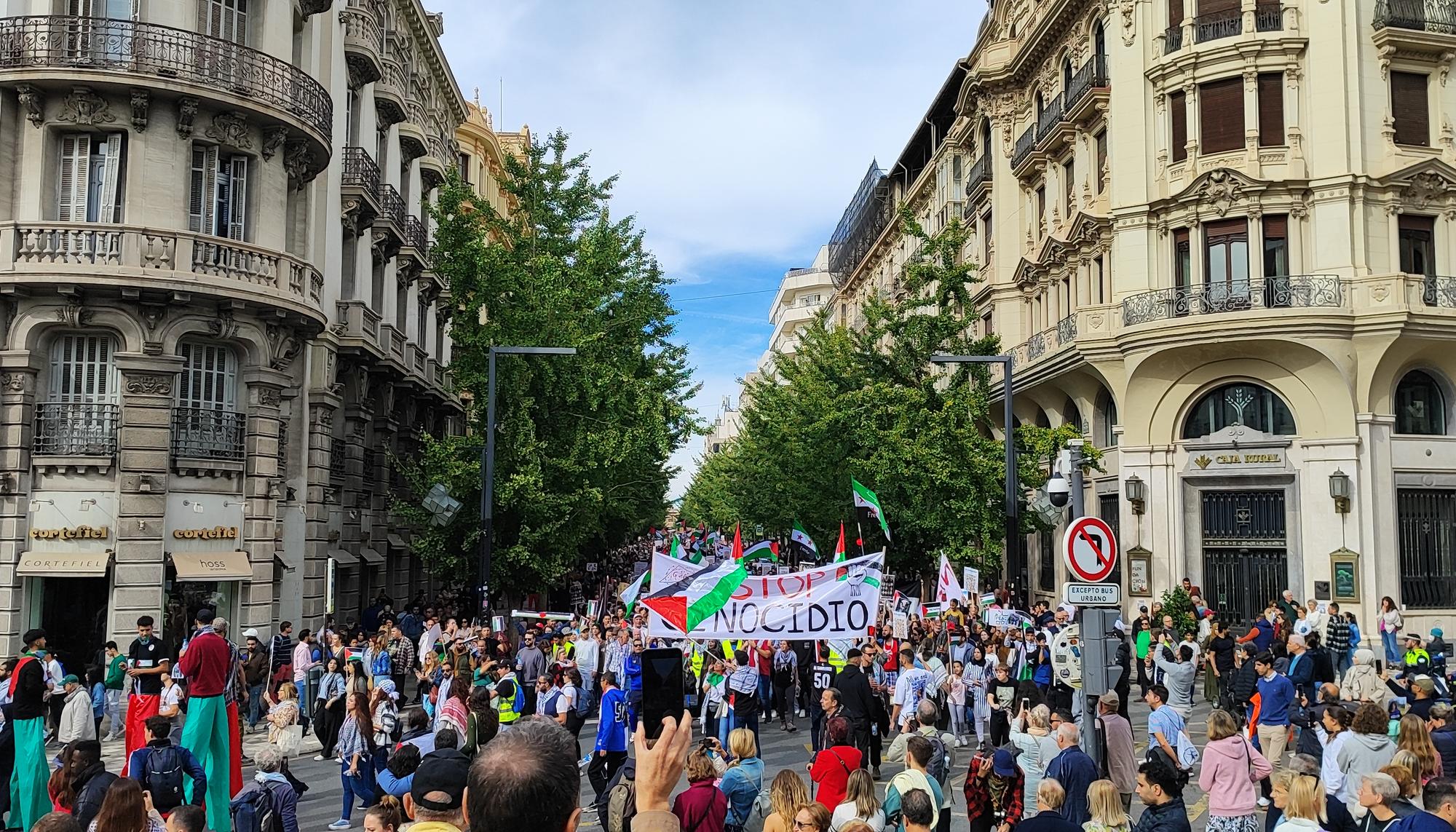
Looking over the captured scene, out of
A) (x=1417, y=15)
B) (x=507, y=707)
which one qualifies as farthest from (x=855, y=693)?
(x=1417, y=15)

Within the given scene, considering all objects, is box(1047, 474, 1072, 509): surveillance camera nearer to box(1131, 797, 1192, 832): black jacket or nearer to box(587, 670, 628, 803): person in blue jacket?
box(587, 670, 628, 803): person in blue jacket

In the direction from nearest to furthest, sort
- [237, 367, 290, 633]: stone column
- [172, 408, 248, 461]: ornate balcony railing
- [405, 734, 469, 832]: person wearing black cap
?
1. [405, 734, 469, 832]: person wearing black cap
2. [172, 408, 248, 461]: ornate balcony railing
3. [237, 367, 290, 633]: stone column

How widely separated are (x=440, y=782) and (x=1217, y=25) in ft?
94.7

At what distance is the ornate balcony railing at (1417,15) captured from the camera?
2720cm

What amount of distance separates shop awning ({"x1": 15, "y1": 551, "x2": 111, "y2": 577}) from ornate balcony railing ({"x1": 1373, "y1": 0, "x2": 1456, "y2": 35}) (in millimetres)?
29615

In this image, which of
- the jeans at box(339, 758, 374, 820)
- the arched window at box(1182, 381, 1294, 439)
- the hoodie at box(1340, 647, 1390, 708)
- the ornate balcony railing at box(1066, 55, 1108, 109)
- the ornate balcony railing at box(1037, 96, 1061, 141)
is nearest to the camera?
the jeans at box(339, 758, 374, 820)

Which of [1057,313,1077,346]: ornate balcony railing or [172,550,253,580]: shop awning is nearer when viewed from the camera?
[172,550,253,580]: shop awning

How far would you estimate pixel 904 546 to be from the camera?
33.9 metres

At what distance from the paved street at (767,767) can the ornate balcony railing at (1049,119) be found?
60.5 feet

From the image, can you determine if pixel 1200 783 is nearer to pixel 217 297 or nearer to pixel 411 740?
pixel 411 740

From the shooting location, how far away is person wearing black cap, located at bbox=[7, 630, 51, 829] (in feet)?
37.2

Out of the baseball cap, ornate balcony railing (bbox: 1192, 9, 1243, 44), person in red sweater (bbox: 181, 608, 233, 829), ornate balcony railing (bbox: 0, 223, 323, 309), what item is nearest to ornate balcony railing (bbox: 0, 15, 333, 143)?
ornate balcony railing (bbox: 0, 223, 323, 309)

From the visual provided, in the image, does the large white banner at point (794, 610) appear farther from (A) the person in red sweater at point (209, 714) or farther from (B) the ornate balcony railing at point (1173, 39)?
(B) the ornate balcony railing at point (1173, 39)

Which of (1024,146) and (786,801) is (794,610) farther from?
(1024,146)
